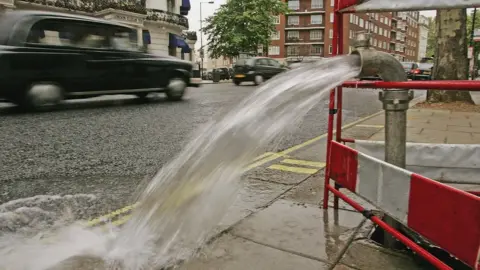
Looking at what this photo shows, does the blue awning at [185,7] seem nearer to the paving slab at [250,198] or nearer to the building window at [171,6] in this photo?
the building window at [171,6]

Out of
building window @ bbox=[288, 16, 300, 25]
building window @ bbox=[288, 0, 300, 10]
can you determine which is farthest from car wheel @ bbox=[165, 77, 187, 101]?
building window @ bbox=[288, 0, 300, 10]

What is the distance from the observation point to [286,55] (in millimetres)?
76625

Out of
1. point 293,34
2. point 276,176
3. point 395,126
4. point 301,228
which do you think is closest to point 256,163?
point 276,176

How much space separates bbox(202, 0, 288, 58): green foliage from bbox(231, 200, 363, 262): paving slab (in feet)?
134

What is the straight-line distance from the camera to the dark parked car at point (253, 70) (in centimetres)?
2216

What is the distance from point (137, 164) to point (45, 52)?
16.2 ft

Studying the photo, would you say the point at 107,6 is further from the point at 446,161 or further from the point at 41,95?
the point at 446,161

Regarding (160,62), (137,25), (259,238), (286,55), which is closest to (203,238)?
(259,238)

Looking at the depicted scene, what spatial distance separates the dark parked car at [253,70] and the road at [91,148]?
1349cm

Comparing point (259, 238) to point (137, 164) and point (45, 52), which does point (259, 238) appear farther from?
point (45, 52)

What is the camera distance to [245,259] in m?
2.11

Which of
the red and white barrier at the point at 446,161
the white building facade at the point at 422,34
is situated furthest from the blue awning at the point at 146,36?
the white building facade at the point at 422,34

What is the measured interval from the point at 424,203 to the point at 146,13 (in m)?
31.9

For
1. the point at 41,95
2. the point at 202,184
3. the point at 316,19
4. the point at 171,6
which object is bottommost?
the point at 202,184
